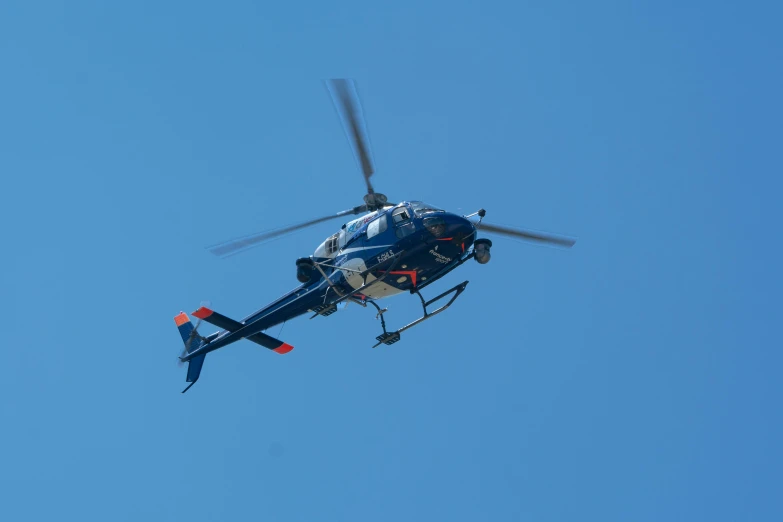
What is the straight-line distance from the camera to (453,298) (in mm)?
22016

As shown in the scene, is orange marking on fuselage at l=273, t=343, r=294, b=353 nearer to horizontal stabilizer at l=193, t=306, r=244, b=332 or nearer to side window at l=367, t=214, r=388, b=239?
horizontal stabilizer at l=193, t=306, r=244, b=332

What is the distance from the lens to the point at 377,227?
21.6 m

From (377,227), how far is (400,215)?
0.69m

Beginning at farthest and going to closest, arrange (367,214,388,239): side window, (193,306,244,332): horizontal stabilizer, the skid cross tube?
(193,306,244,332): horizontal stabilizer
(367,214,388,239): side window
the skid cross tube

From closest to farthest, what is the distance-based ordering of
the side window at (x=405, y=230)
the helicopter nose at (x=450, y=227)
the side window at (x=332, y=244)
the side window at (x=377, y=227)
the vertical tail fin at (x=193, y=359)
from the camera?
the helicopter nose at (x=450, y=227) → the side window at (x=405, y=230) → the side window at (x=377, y=227) → the side window at (x=332, y=244) → the vertical tail fin at (x=193, y=359)

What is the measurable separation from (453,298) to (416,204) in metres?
2.61

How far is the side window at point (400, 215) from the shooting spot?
21.2 m

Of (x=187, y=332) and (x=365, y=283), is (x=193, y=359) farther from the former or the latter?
(x=365, y=283)

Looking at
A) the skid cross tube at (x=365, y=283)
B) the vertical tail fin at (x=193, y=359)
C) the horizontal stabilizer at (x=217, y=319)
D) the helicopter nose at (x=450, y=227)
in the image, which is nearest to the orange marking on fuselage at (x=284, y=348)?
the horizontal stabilizer at (x=217, y=319)

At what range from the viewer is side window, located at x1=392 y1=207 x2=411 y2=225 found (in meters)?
21.2

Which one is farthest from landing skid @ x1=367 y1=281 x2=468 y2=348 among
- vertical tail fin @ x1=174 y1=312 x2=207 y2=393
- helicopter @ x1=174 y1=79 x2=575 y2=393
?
vertical tail fin @ x1=174 y1=312 x2=207 y2=393

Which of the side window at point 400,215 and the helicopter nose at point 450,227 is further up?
the side window at point 400,215

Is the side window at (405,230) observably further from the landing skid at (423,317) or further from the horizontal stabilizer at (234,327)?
the horizontal stabilizer at (234,327)

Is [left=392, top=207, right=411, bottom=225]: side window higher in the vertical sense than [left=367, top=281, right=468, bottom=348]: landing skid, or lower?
higher
